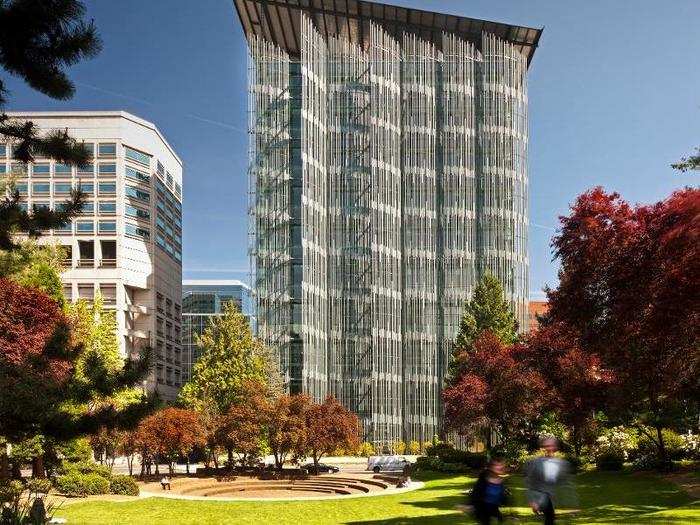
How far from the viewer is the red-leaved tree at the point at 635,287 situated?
16.9 metres

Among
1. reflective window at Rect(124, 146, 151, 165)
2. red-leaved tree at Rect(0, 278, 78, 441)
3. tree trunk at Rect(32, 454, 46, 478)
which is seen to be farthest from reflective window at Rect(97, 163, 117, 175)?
red-leaved tree at Rect(0, 278, 78, 441)

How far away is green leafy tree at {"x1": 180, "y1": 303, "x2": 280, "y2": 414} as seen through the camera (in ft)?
189

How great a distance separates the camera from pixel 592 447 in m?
37.5

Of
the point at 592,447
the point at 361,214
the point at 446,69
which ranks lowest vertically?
the point at 592,447

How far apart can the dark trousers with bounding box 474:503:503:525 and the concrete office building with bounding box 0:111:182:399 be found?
6919cm

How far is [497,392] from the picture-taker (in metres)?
38.0

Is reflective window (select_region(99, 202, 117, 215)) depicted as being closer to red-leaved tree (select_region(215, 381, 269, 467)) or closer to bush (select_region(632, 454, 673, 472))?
red-leaved tree (select_region(215, 381, 269, 467))

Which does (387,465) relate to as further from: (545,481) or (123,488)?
(545,481)

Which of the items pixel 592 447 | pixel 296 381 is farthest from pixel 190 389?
pixel 592 447

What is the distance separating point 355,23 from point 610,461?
6040 centimetres

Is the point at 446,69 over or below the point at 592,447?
over

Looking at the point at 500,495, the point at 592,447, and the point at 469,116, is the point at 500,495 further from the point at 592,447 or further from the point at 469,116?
the point at 469,116

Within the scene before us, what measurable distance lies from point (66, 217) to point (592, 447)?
106 feet

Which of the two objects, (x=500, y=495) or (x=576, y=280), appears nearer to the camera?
(x=500, y=495)
